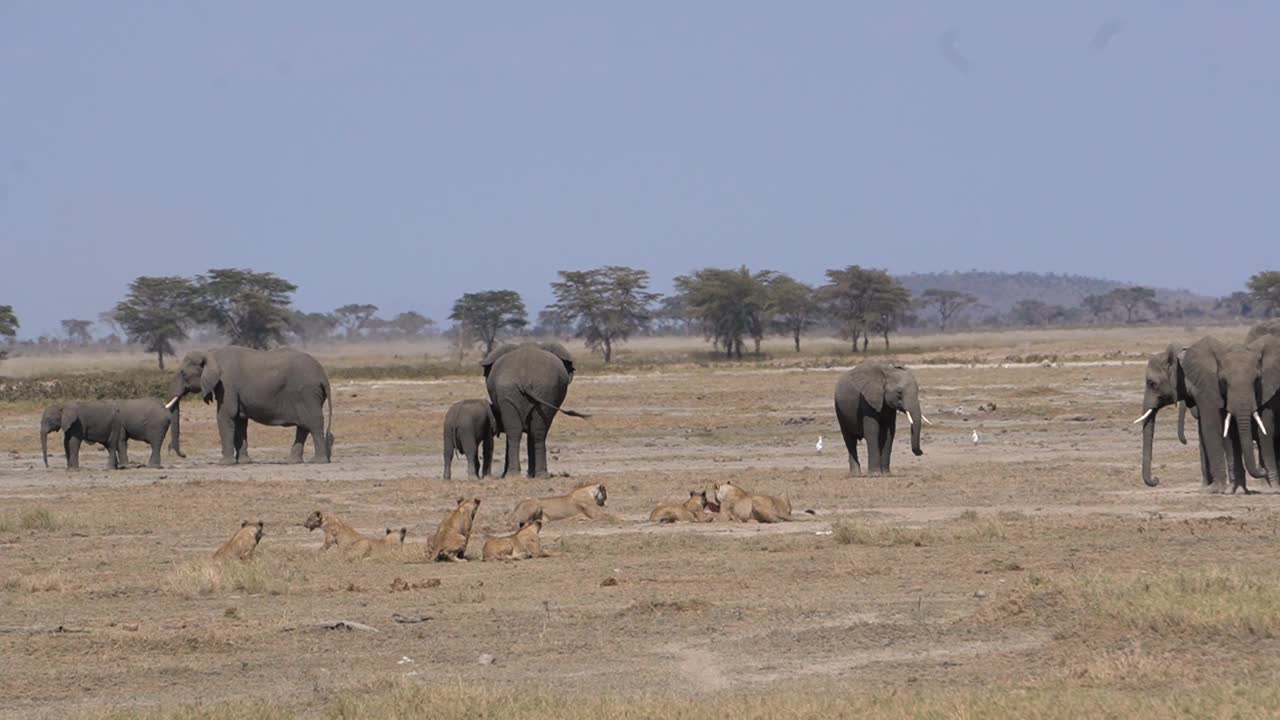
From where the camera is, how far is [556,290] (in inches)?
5098

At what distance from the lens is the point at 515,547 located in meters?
20.1

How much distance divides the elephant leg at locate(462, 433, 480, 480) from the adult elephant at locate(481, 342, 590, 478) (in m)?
0.54

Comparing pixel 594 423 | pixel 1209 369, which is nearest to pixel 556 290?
pixel 594 423

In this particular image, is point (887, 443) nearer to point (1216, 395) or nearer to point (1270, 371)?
point (1216, 395)

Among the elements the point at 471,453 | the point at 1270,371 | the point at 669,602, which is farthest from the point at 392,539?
the point at 1270,371

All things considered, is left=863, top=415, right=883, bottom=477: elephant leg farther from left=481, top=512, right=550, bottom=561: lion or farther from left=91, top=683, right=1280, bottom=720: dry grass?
left=91, top=683, right=1280, bottom=720: dry grass

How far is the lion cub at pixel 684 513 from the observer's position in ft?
76.5

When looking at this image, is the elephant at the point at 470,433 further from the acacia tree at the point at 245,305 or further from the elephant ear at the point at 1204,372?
the acacia tree at the point at 245,305

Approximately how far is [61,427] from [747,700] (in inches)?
1043

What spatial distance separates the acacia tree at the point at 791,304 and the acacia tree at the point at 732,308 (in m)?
0.71

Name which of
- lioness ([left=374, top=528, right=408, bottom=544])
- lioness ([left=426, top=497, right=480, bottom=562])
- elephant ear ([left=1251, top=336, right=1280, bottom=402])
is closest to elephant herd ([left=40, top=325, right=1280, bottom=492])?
elephant ear ([left=1251, top=336, right=1280, bottom=402])

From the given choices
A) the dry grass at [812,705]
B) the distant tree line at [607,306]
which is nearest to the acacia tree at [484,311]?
the distant tree line at [607,306]

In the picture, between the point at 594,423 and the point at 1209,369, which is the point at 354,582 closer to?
the point at 1209,369

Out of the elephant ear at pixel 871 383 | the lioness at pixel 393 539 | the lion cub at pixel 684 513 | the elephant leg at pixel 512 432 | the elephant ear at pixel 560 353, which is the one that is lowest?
the lion cub at pixel 684 513
